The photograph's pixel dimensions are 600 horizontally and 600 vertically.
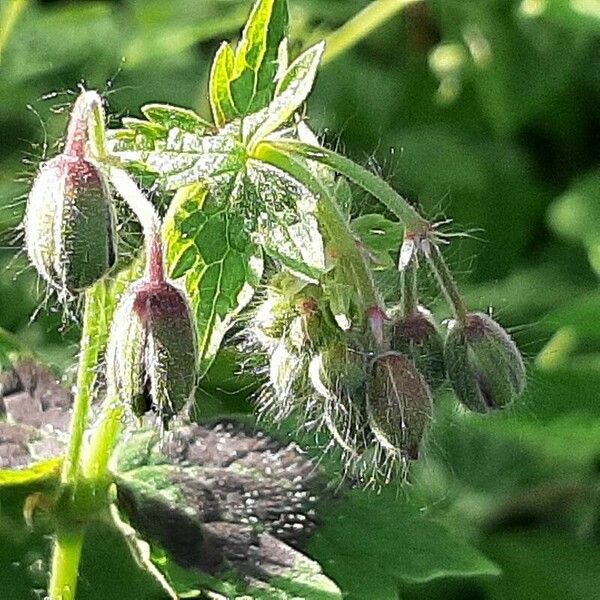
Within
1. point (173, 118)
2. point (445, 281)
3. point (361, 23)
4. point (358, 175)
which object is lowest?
point (445, 281)

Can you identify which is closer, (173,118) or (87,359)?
(173,118)

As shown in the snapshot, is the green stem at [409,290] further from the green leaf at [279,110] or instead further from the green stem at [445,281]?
the green leaf at [279,110]

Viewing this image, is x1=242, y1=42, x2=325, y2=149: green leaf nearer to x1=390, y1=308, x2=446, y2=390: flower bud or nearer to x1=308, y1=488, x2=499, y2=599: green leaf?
x1=390, y1=308, x2=446, y2=390: flower bud

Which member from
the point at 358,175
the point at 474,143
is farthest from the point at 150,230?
the point at 474,143

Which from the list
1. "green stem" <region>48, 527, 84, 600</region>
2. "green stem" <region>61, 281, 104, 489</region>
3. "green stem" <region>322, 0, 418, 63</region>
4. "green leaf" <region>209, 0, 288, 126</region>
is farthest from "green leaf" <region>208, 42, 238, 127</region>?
"green stem" <region>322, 0, 418, 63</region>

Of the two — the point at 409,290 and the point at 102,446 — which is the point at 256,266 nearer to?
the point at 409,290
